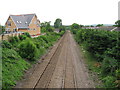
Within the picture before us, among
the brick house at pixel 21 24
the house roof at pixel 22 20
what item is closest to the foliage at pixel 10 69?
the brick house at pixel 21 24

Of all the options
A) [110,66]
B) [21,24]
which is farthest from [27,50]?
[21,24]

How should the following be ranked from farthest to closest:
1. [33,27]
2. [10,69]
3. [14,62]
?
[33,27] → [14,62] → [10,69]

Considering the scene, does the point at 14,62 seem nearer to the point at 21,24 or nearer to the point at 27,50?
the point at 27,50

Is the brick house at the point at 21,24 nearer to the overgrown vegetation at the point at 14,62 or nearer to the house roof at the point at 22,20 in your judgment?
the house roof at the point at 22,20

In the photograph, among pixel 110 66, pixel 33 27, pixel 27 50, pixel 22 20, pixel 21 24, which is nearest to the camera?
pixel 110 66

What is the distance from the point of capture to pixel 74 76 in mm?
12250

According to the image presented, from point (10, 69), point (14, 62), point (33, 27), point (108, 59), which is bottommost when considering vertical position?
point (10, 69)

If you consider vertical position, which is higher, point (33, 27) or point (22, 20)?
point (22, 20)

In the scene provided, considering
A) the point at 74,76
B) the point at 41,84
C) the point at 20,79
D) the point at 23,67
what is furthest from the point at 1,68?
the point at 74,76

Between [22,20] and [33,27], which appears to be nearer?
[22,20]

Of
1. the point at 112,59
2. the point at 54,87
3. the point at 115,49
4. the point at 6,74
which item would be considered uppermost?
the point at 115,49

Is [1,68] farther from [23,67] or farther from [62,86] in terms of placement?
[62,86]

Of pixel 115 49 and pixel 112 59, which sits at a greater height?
pixel 115 49

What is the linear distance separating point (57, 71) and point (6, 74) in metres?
4.97
